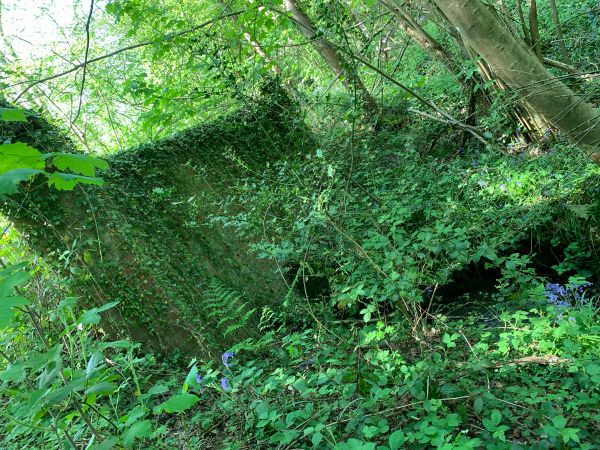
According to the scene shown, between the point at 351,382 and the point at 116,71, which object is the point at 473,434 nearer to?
the point at 351,382

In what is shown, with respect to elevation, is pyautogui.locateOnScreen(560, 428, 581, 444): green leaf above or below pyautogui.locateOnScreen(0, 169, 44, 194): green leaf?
below

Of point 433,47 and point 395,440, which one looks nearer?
point 395,440

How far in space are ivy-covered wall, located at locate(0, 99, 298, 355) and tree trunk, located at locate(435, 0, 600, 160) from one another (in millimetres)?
1773

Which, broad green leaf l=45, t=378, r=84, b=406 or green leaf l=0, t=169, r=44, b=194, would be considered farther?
broad green leaf l=45, t=378, r=84, b=406

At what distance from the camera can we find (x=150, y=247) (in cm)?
468

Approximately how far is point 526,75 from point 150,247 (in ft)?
12.1

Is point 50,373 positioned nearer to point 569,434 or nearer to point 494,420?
point 494,420

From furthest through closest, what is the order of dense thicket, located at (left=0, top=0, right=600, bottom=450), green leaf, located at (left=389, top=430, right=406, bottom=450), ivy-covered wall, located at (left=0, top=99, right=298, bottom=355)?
ivy-covered wall, located at (left=0, top=99, right=298, bottom=355) < dense thicket, located at (left=0, top=0, right=600, bottom=450) < green leaf, located at (left=389, top=430, right=406, bottom=450)

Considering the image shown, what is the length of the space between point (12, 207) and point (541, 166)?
5.28 metres

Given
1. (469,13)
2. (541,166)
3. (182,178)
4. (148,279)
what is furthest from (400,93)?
(148,279)

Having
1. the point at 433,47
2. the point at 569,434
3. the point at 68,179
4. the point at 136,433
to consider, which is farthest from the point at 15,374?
the point at 433,47

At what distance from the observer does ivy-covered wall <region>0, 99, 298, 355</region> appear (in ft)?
14.0

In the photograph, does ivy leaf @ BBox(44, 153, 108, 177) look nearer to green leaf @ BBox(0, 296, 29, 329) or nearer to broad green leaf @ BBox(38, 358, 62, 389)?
green leaf @ BBox(0, 296, 29, 329)

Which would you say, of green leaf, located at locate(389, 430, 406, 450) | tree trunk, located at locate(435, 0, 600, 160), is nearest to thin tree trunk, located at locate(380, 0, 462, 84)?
tree trunk, located at locate(435, 0, 600, 160)
